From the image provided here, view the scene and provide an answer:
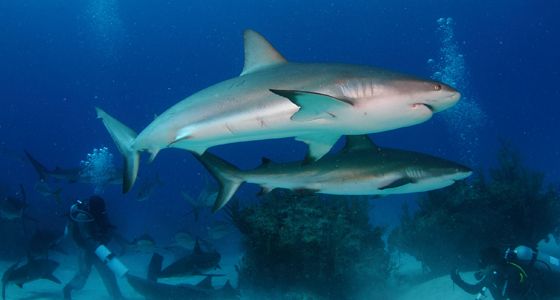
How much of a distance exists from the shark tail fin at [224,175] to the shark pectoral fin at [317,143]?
103 cm

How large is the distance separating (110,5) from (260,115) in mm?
95898

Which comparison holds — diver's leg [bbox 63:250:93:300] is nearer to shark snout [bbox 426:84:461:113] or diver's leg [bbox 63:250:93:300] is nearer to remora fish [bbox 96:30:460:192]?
remora fish [bbox 96:30:460:192]

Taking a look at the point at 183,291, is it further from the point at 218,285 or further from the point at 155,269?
the point at 218,285

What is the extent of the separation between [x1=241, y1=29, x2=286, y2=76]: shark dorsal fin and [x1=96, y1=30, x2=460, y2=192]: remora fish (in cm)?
1

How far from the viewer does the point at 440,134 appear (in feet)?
311

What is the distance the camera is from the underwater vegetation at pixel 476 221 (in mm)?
10305

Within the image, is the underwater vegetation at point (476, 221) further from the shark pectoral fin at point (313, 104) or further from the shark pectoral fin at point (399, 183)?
the shark pectoral fin at point (313, 104)

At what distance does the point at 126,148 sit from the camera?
5.25 metres

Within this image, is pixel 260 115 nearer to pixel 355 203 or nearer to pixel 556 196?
pixel 355 203

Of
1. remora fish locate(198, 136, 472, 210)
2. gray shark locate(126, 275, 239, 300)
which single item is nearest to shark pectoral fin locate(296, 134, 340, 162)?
remora fish locate(198, 136, 472, 210)

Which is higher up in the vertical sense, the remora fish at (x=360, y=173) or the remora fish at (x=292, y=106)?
the remora fish at (x=292, y=106)

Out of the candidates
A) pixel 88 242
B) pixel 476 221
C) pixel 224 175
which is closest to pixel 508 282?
pixel 476 221

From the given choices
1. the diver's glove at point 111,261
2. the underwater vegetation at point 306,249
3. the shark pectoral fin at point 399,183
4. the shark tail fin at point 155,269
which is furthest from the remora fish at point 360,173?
the shark tail fin at point 155,269

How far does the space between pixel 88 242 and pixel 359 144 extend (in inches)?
365
